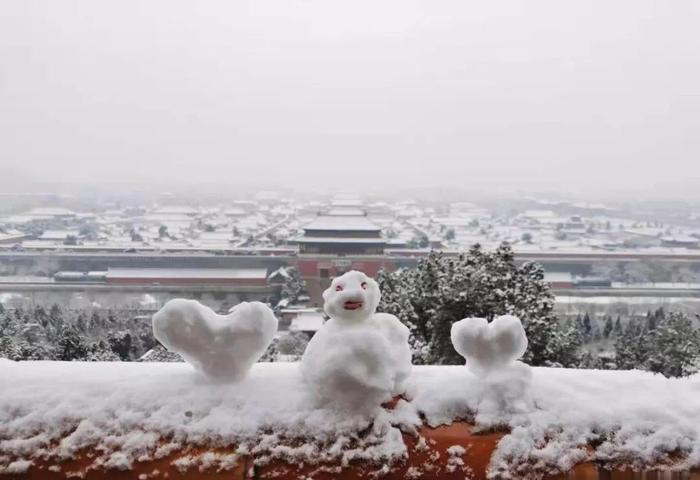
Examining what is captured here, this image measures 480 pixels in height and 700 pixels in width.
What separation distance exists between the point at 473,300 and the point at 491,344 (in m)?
2.73

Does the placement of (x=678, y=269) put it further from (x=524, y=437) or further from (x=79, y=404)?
(x=79, y=404)

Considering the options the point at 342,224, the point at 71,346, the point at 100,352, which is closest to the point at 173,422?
the point at 100,352

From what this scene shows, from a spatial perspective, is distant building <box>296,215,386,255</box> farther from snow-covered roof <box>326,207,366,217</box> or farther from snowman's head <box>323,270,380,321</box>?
snowman's head <box>323,270,380,321</box>

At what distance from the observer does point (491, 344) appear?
0.57m

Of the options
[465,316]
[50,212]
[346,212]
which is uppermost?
[50,212]

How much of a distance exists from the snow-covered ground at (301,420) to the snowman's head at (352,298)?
99 millimetres

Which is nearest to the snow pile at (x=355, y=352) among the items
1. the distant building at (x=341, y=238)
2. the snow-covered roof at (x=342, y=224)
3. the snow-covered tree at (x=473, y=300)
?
the snow-covered tree at (x=473, y=300)

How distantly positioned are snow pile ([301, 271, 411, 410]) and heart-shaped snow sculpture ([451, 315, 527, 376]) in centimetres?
7

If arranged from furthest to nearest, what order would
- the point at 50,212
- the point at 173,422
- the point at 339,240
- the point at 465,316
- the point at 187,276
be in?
the point at 339,240
the point at 187,276
the point at 50,212
the point at 465,316
the point at 173,422

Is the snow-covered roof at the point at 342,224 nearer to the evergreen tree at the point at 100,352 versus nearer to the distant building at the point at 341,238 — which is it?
the distant building at the point at 341,238

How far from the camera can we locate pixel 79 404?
52 cm

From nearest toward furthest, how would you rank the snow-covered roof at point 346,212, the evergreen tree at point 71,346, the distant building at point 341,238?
the evergreen tree at point 71,346 → the distant building at point 341,238 → the snow-covered roof at point 346,212

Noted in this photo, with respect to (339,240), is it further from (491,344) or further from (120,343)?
(491,344)

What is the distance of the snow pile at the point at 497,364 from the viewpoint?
1.72 ft
